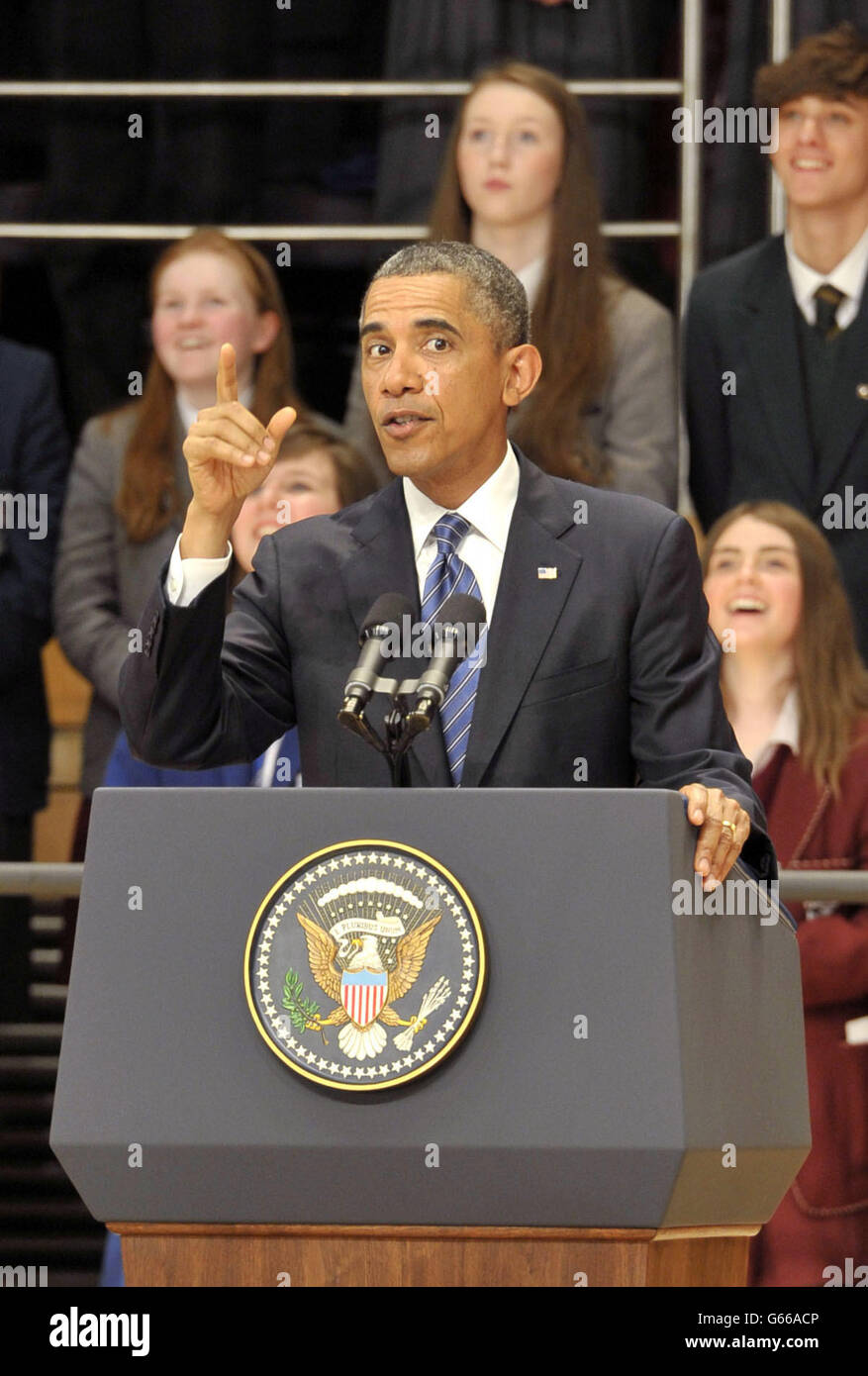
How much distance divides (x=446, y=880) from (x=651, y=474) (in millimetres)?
2490

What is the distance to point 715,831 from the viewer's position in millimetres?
2195

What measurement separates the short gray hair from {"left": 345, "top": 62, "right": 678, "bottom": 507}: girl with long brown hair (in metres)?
1.75

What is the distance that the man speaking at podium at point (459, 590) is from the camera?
2457 millimetres

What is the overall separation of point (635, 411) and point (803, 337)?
454 mm

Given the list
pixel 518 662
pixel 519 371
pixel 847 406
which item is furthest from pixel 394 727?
pixel 847 406

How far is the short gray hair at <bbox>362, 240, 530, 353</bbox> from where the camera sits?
103 inches

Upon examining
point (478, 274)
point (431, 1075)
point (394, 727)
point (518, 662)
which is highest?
point (478, 274)

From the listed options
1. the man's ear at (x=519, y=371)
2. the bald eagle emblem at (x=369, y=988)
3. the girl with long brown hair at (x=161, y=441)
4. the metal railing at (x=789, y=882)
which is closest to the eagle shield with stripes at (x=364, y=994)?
the bald eagle emblem at (x=369, y=988)

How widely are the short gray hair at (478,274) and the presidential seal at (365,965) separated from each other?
82 centimetres

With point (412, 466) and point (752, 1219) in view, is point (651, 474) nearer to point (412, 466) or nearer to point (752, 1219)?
point (412, 466)

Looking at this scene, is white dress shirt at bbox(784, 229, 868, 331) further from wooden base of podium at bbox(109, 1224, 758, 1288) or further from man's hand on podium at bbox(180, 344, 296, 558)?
wooden base of podium at bbox(109, 1224, 758, 1288)

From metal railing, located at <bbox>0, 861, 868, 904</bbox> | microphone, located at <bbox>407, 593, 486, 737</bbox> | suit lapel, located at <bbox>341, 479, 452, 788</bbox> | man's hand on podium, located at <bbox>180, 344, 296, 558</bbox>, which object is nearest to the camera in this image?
microphone, located at <bbox>407, 593, 486, 737</bbox>

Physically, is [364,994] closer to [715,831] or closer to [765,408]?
[715,831]

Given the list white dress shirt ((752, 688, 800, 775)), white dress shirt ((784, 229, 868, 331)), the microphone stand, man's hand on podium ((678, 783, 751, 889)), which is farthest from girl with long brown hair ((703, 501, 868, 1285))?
the microphone stand
